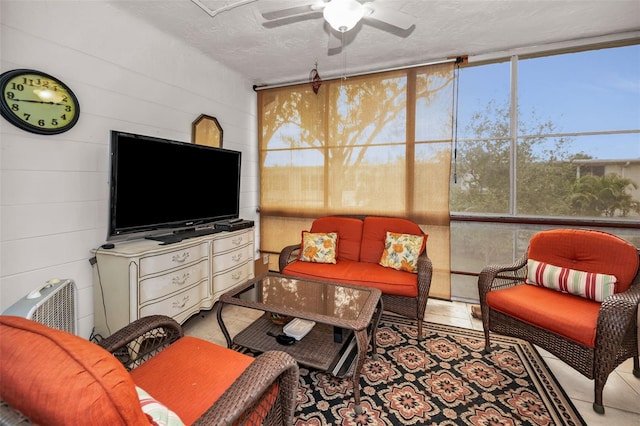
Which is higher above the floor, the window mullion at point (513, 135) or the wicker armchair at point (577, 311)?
the window mullion at point (513, 135)

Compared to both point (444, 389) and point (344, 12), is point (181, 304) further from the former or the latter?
point (344, 12)

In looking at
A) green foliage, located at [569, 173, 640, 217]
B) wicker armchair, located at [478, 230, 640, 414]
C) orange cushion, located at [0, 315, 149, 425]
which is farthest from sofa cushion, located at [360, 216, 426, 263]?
orange cushion, located at [0, 315, 149, 425]

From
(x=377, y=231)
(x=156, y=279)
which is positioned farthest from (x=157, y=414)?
(x=377, y=231)

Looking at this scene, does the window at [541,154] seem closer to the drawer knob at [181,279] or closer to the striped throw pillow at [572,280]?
the striped throw pillow at [572,280]

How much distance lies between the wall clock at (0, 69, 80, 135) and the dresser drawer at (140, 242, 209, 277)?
102 centimetres

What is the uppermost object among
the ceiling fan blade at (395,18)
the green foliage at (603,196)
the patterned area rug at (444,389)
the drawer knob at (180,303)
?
the ceiling fan blade at (395,18)

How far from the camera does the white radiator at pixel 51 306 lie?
1.32 metres

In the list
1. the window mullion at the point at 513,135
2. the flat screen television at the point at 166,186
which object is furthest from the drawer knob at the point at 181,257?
the window mullion at the point at 513,135

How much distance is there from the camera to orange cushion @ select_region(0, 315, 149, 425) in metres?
0.56

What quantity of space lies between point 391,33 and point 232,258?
2.56 metres

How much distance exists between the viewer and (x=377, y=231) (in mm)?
3002

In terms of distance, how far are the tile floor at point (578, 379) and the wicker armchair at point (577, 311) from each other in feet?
0.23

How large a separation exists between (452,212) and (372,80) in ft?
5.61

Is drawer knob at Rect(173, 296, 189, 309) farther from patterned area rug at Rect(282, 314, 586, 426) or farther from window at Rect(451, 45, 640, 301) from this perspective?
window at Rect(451, 45, 640, 301)
